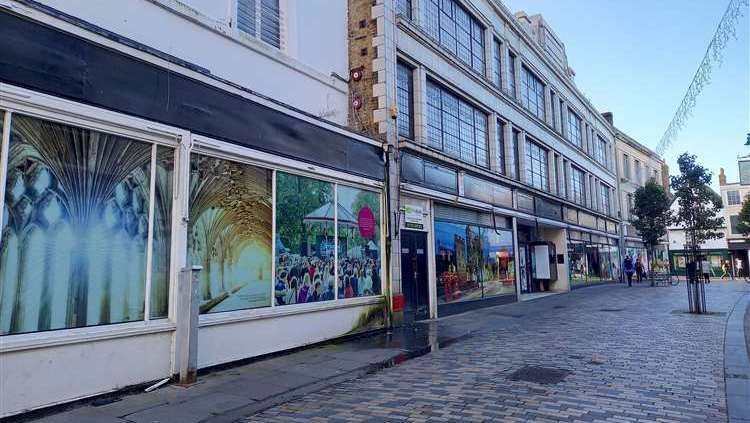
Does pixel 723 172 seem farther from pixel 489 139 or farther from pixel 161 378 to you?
pixel 161 378

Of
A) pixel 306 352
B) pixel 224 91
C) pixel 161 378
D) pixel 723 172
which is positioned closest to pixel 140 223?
pixel 161 378

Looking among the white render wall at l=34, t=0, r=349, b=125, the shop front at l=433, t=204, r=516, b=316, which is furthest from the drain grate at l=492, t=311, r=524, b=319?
the white render wall at l=34, t=0, r=349, b=125

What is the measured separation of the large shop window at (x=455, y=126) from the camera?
15180 mm

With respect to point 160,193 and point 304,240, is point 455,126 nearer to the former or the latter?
point 304,240

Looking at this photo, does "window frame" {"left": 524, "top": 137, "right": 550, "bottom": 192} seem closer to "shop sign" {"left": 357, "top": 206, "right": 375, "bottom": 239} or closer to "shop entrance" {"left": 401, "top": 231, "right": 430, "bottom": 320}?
"shop entrance" {"left": 401, "top": 231, "right": 430, "bottom": 320}

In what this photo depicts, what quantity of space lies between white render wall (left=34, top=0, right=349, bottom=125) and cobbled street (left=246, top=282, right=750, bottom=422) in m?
5.73

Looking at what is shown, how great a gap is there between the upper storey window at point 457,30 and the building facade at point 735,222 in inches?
1517

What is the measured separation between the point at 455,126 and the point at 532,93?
9206mm

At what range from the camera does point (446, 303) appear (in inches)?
573

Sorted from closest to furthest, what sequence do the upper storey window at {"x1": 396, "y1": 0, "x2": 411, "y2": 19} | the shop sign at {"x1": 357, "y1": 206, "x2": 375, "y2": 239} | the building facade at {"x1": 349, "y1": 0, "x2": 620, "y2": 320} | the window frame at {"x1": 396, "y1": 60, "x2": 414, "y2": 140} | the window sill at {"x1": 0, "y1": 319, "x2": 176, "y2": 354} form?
1. the window sill at {"x1": 0, "y1": 319, "x2": 176, "y2": 354}
2. the shop sign at {"x1": 357, "y1": 206, "x2": 375, "y2": 239}
3. the building facade at {"x1": 349, "y1": 0, "x2": 620, "y2": 320}
4. the window frame at {"x1": 396, "y1": 60, "x2": 414, "y2": 140}
5. the upper storey window at {"x1": 396, "y1": 0, "x2": 411, "y2": 19}

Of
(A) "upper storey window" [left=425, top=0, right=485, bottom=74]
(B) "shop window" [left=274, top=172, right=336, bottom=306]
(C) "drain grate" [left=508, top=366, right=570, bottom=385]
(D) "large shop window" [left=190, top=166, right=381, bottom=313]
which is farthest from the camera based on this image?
(A) "upper storey window" [left=425, top=0, right=485, bottom=74]

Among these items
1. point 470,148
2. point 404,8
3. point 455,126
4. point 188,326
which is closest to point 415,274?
point 455,126

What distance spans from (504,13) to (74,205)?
18.8 meters

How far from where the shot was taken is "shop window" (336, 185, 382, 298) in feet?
34.9
